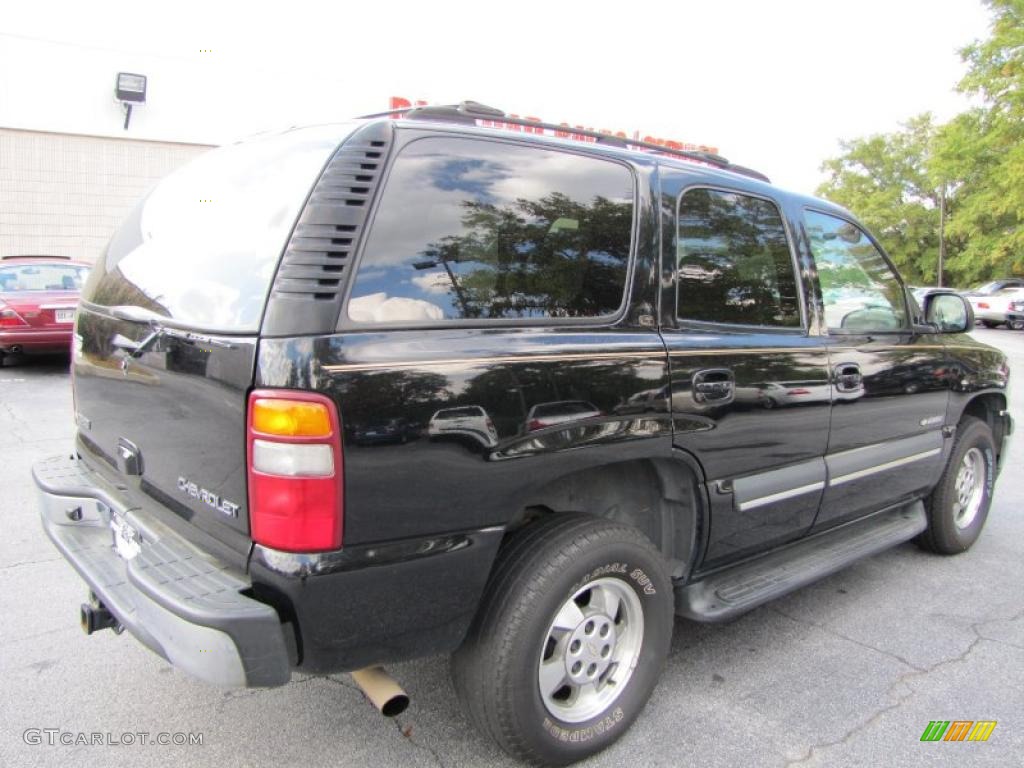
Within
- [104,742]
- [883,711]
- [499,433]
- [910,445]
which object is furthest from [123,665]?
[910,445]

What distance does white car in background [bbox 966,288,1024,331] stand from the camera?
23016mm

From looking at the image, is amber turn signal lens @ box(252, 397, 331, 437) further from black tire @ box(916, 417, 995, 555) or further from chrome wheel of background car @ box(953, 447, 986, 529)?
chrome wheel of background car @ box(953, 447, 986, 529)

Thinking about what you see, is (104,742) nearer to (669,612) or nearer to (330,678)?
(330,678)

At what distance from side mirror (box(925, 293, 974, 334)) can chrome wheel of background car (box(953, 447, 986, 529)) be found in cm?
82

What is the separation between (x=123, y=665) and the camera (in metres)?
2.92

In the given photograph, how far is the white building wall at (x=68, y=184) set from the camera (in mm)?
16234

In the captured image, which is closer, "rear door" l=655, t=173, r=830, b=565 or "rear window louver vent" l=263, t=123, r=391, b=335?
"rear window louver vent" l=263, t=123, r=391, b=335

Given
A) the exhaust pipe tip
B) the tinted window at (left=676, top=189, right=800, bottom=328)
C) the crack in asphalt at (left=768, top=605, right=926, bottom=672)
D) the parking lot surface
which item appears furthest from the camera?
the crack in asphalt at (left=768, top=605, right=926, bottom=672)

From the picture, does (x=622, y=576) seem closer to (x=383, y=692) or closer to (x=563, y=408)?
(x=563, y=408)

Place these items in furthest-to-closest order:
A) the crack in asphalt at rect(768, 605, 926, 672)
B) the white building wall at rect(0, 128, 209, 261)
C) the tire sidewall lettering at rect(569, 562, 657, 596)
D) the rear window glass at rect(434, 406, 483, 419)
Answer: the white building wall at rect(0, 128, 209, 261)
the crack in asphalt at rect(768, 605, 926, 672)
the tire sidewall lettering at rect(569, 562, 657, 596)
the rear window glass at rect(434, 406, 483, 419)

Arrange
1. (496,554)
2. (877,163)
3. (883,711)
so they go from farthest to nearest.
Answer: (877,163) < (883,711) < (496,554)

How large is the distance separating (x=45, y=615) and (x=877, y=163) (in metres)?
52.2

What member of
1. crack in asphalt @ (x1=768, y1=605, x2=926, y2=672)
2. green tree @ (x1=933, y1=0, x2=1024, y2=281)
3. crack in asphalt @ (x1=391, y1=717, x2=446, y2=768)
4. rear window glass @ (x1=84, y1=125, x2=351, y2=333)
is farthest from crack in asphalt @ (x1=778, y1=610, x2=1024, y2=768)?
green tree @ (x1=933, y1=0, x2=1024, y2=281)

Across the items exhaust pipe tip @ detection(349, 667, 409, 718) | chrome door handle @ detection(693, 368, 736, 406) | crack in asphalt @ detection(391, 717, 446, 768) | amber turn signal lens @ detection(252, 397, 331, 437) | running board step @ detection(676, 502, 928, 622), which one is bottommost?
crack in asphalt @ detection(391, 717, 446, 768)
